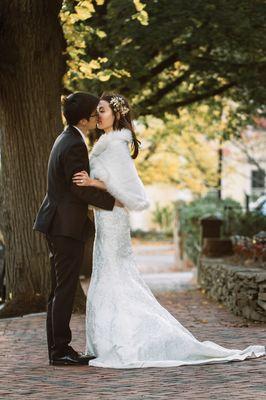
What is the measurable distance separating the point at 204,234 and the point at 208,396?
13660 mm

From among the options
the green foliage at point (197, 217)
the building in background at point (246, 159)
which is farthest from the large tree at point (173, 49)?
the building in background at point (246, 159)

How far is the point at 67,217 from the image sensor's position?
362 inches

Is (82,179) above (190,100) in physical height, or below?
below

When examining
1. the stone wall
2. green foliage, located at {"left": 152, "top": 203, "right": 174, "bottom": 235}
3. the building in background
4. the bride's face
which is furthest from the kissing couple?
green foliage, located at {"left": 152, "top": 203, "right": 174, "bottom": 235}

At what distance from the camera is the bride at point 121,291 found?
9.25m

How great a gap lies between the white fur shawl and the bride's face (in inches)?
3.4

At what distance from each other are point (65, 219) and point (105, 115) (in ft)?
3.35

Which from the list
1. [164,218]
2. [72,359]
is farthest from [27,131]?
[164,218]

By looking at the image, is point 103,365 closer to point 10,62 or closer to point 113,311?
point 113,311

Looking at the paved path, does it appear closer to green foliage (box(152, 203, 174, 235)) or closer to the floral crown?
green foliage (box(152, 203, 174, 235))

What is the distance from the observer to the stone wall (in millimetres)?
12844

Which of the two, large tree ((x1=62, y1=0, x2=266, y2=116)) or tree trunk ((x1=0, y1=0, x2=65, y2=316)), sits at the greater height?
large tree ((x1=62, y1=0, x2=266, y2=116))

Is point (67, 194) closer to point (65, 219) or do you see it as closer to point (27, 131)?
point (65, 219)

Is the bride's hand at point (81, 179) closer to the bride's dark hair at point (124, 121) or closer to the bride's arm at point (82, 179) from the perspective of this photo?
the bride's arm at point (82, 179)
